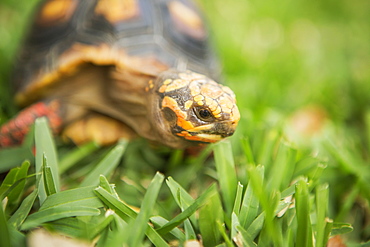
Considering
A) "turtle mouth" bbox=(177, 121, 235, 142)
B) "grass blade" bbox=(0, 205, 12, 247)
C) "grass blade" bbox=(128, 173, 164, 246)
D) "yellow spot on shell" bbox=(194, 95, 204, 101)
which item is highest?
"yellow spot on shell" bbox=(194, 95, 204, 101)

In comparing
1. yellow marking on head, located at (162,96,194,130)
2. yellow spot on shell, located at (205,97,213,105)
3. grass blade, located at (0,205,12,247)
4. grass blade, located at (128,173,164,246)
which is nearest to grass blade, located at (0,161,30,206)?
grass blade, located at (0,205,12,247)

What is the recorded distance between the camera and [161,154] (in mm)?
1660

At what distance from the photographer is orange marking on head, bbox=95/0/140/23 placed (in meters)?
1.63

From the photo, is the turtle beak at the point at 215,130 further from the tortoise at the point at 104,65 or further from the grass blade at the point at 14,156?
the grass blade at the point at 14,156

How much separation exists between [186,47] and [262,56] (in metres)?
1.31

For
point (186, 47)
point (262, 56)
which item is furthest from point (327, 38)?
point (186, 47)

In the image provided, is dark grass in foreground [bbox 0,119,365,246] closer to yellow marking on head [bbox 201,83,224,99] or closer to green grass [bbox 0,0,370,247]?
green grass [bbox 0,0,370,247]

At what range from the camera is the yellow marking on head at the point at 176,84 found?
1.23 m

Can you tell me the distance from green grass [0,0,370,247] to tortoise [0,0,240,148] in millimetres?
121

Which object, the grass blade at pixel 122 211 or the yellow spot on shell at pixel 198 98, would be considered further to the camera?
the yellow spot on shell at pixel 198 98

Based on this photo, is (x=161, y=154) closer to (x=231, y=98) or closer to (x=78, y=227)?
(x=231, y=98)

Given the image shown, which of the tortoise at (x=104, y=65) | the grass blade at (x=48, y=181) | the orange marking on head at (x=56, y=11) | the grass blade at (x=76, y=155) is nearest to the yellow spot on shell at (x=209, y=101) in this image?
the tortoise at (x=104, y=65)

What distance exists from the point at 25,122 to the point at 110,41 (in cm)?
52

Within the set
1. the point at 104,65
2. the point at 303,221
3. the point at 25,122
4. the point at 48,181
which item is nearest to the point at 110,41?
→ the point at 104,65
